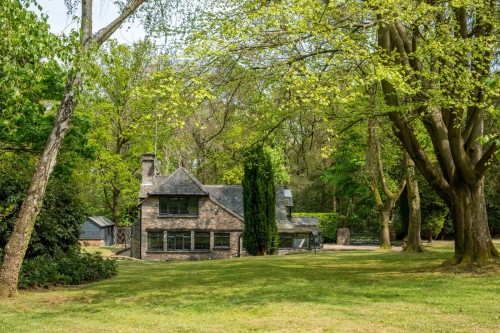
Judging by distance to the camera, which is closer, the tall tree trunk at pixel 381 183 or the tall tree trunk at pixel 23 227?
the tall tree trunk at pixel 23 227

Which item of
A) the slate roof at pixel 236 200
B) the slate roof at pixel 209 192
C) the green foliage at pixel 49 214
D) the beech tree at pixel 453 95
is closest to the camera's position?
the beech tree at pixel 453 95

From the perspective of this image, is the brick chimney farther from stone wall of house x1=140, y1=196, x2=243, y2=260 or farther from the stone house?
stone wall of house x1=140, y1=196, x2=243, y2=260

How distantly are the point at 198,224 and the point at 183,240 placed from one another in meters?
1.52

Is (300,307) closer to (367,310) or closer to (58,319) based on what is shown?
(367,310)

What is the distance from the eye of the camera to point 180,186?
3859cm

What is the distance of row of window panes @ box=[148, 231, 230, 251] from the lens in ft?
125

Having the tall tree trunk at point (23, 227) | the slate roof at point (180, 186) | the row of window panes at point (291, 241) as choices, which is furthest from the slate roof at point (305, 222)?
the tall tree trunk at point (23, 227)

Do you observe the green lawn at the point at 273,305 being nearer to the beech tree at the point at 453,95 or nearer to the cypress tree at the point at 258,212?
the beech tree at the point at 453,95

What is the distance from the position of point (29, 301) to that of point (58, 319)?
3.03 metres

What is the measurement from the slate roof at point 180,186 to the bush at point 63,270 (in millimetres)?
17573

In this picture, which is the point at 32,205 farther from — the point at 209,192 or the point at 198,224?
the point at 209,192

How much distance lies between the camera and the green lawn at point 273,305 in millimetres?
9227

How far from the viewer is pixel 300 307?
10891 mm

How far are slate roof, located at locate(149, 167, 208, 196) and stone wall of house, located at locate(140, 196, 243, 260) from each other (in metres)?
0.65
